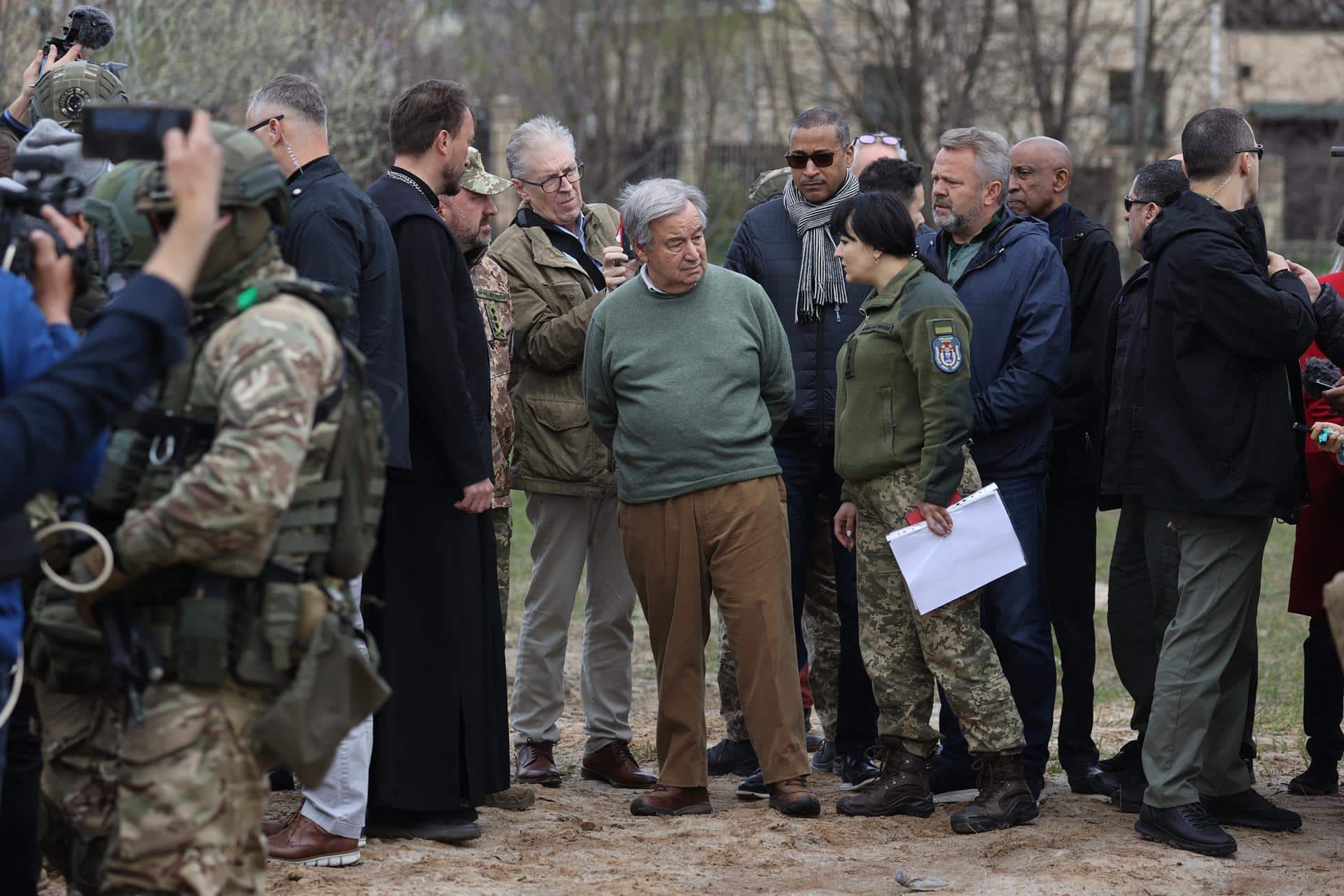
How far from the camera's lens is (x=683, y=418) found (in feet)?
17.7

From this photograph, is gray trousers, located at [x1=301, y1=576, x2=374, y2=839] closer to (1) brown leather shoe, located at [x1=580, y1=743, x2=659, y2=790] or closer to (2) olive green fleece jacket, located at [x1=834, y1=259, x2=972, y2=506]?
(1) brown leather shoe, located at [x1=580, y1=743, x2=659, y2=790]

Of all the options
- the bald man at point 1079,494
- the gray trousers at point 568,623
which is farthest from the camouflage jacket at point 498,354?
the bald man at point 1079,494

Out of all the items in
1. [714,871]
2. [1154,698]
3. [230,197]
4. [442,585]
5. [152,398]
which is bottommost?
[714,871]

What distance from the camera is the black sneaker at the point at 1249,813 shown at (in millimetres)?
5363

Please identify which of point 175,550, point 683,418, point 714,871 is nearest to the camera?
point 175,550

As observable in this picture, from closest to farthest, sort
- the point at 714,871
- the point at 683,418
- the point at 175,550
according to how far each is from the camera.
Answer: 1. the point at 175,550
2. the point at 714,871
3. the point at 683,418

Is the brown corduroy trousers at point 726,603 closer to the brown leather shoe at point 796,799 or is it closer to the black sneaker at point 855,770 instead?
the brown leather shoe at point 796,799

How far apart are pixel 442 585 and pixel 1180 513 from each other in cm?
242

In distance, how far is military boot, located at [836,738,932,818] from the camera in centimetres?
556

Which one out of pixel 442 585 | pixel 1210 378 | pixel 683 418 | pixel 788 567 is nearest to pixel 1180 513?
pixel 1210 378

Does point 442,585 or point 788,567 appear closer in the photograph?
point 442,585

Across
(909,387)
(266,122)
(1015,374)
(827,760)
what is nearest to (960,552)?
(909,387)

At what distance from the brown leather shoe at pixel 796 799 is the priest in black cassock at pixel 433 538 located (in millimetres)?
1036

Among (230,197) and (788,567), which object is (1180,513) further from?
(230,197)
